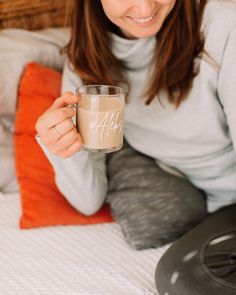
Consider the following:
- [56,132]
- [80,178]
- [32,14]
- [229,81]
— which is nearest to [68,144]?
[56,132]

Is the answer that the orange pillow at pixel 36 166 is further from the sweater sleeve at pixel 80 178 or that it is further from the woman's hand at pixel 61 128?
the woman's hand at pixel 61 128

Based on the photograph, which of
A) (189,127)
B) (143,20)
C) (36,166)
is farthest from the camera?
(36,166)

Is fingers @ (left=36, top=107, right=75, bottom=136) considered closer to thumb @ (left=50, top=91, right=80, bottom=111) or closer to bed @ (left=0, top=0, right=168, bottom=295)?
thumb @ (left=50, top=91, right=80, bottom=111)

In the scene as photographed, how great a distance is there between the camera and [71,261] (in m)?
1.37

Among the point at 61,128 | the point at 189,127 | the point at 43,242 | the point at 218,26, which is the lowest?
the point at 43,242

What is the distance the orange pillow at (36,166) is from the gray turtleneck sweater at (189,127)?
5 cm

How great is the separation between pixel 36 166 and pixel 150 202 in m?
0.36

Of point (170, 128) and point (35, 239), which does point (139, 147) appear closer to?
point (170, 128)

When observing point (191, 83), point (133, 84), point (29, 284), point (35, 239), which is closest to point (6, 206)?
point (35, 239)

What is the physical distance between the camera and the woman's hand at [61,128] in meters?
1.14

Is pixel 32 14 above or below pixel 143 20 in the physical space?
below

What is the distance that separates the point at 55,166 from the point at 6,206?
0.25 m

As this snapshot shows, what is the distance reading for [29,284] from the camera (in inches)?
50.5

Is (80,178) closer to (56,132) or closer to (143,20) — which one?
(56,132)
